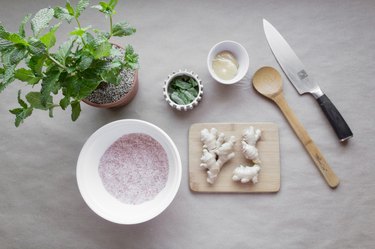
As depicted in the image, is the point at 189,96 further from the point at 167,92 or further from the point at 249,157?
the point at 249,157

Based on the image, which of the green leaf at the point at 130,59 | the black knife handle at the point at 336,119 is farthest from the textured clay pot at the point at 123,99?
the black knife handle at the point at 336,119

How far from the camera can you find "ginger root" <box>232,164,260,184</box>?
3.17ft

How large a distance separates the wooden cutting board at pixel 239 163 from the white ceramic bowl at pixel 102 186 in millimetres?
84

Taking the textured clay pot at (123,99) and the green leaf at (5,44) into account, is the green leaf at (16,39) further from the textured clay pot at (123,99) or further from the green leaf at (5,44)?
the textured clay pot at (123,99)

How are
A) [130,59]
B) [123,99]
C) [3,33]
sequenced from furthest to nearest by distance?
[123,99], [130,59], [3,33]

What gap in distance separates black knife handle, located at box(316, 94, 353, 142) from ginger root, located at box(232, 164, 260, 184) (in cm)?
22

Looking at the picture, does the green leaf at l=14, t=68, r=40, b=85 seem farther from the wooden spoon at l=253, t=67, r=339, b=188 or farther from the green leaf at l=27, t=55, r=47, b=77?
the wooden spoon at l=253, t=67, r=339, b=188

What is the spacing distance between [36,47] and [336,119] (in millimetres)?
724

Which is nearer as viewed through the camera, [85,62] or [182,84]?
[85,62]

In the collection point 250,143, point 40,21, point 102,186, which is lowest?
point 102,186

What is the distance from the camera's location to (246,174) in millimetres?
967

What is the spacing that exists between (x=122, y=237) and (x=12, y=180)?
1.09 feet

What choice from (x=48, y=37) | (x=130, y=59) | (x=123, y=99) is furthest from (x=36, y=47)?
(x=123, y=99)

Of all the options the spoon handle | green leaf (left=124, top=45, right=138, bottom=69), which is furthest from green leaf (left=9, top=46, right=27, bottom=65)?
the spoon handle
